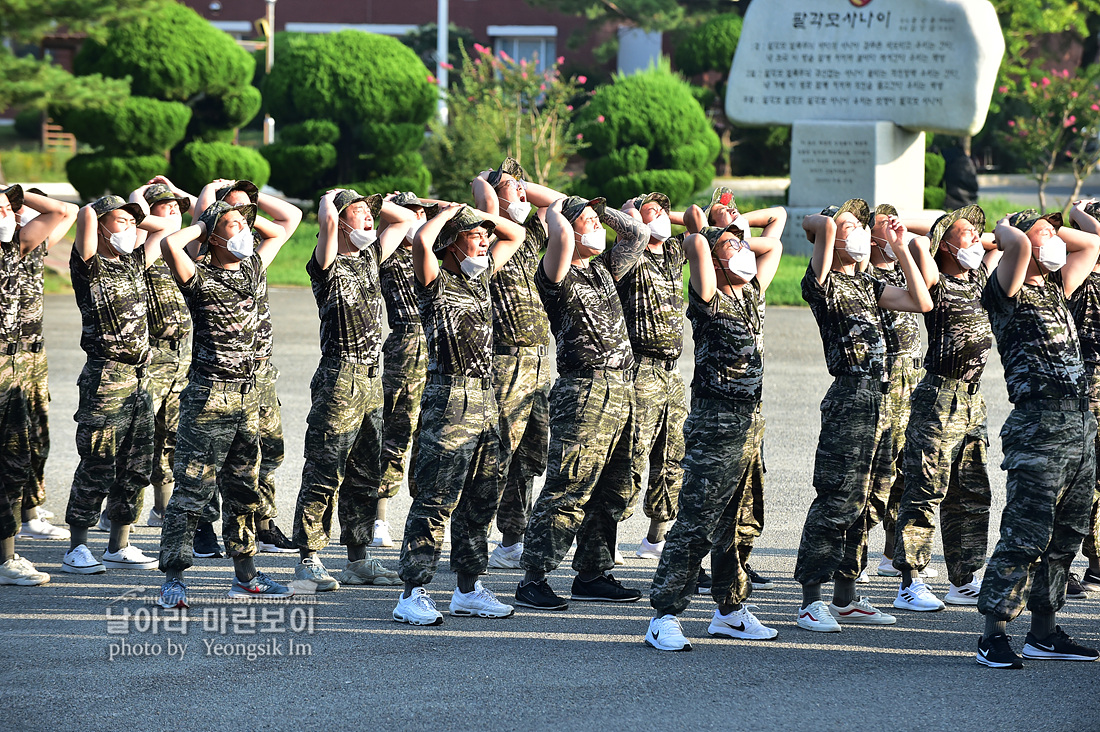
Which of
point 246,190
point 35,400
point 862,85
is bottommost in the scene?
point 35,400

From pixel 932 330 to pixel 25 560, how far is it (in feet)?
17.5

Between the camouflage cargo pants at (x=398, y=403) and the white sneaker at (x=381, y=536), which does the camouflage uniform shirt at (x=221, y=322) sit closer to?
the camouflage cargo pants at (x=398, y=403)

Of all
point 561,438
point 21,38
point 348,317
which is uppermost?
point 21,38

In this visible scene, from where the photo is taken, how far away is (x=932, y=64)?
72.5 ft

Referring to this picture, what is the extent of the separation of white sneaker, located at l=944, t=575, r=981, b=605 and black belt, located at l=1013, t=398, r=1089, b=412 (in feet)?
4.64

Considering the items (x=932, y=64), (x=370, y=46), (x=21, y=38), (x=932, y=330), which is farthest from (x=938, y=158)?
(x=932, y=330)

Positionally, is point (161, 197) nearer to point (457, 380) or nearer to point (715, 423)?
point (457, 380)

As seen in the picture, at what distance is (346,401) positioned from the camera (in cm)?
741

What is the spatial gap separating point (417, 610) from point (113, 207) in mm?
2977

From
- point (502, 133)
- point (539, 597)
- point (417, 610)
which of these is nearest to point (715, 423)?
point (539, 597)

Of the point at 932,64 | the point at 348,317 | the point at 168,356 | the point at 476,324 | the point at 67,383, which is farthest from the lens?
the point at 932,64

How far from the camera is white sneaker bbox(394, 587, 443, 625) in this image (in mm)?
6738

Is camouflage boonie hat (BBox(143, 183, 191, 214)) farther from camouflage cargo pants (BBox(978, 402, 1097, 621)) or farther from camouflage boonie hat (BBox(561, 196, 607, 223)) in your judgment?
camouflage cargo pants (BBox(978, 402, 1097, 621))

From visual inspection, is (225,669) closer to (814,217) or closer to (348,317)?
(348,317)
